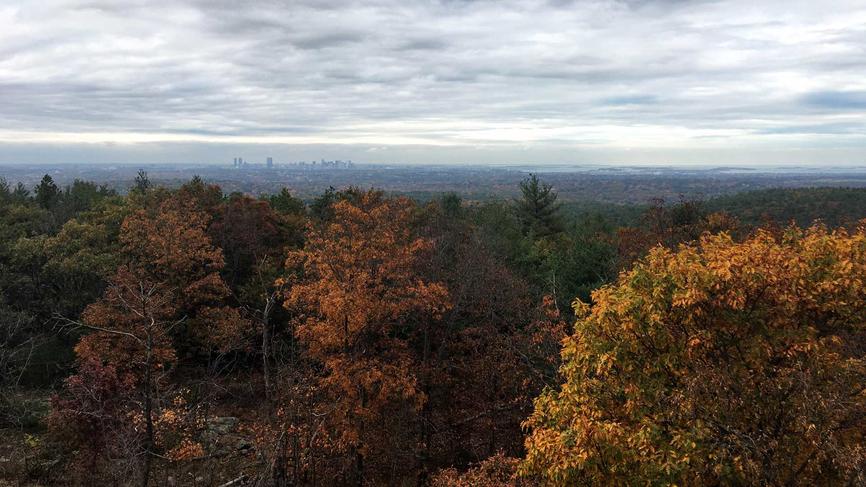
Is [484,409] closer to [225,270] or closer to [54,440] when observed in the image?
[54,440]

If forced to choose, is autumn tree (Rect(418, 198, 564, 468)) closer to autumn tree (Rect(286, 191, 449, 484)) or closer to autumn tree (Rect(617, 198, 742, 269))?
autumn tree (Rect(286, 191, 449, 484))

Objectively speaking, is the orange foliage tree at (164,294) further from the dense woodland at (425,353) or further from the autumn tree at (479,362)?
the autumn tree at (479,362)

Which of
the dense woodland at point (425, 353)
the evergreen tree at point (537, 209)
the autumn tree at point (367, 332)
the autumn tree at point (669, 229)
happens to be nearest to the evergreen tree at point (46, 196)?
the dense woodland at point (425, 353)

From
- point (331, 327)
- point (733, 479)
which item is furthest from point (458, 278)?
point (733, 479)

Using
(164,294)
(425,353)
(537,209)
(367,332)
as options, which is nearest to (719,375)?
(425,353)

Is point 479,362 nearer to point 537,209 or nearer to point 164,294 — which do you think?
point 164,294

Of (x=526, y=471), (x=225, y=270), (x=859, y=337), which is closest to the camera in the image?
(x=526, y=471)
